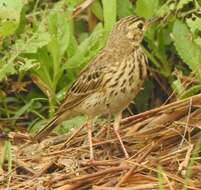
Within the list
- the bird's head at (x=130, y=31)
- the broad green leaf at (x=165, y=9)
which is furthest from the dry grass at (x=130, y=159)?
the broad green leaf at (x=165, y=9)

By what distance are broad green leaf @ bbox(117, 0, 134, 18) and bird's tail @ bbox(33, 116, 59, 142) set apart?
1.41 meters

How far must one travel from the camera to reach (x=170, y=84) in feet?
28.2

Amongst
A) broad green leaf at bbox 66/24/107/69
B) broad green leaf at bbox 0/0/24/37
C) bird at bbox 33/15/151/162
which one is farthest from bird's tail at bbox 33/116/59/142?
broad green leaf at bbox 0/0/24/37

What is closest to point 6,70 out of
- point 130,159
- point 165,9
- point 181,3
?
point 165,9

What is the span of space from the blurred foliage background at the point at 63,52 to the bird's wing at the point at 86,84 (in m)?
0.53

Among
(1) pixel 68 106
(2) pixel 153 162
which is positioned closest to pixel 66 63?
(1) pixel 68 106

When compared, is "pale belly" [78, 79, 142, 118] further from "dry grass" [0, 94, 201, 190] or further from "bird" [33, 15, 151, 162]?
"dry grass" [0, 94, 201, 190]

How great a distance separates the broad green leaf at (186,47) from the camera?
26.6ft

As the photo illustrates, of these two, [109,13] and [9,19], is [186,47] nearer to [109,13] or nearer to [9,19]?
[109,13]

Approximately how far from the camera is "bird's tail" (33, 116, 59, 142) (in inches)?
309

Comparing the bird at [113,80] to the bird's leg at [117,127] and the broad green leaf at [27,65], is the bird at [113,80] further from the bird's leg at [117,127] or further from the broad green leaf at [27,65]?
the broad green leaf at [27,65]

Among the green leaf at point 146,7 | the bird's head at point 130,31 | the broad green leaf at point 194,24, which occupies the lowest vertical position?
the broad green leaf at point 194,24

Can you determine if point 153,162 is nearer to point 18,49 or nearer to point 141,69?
point 141,69

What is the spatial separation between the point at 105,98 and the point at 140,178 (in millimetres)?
802
